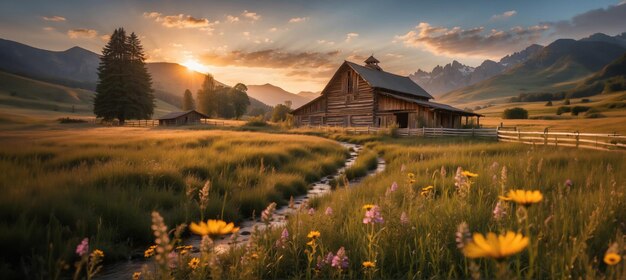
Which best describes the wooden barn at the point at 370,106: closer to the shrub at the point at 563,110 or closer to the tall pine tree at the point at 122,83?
the tall pine tree at the point at 122,83

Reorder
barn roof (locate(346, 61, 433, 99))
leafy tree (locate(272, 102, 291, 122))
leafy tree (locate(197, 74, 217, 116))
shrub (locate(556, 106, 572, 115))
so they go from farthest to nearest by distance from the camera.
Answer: leafy tree (locate(197, 74, 217, 116))
shrub (locate(556, 106, 572, 115))
leafy tree (locate(272, 102, 291, 122))
barn roof (locate(346, 61, 433, 99))

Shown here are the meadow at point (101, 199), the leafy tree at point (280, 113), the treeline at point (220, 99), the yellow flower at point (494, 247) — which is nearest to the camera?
the yellow flower at point (494, 247)

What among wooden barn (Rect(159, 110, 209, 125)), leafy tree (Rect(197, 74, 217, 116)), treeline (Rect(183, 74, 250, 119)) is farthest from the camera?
treeline (Rect(183, 74, 250, 119))

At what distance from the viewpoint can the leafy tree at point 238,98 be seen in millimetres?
95375

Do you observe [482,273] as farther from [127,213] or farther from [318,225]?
[127,213]

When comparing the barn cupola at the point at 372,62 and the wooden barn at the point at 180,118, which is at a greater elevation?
the barn cupola at the point at 372,62

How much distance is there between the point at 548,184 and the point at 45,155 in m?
13.0

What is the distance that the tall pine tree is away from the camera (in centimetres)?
4681

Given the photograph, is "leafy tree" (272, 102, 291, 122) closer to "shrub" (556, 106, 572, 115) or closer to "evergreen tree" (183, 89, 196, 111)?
"evergreen tree" (183, 89, 196, 111)

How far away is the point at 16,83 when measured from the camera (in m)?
116

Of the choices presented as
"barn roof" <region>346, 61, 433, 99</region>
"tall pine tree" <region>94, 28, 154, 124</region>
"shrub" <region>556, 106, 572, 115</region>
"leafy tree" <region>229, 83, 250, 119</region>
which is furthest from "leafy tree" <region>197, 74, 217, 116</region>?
"shrub" <region>556, 106, 572, 115</region>

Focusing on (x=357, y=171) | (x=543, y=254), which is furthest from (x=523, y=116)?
(x=543, y=254)

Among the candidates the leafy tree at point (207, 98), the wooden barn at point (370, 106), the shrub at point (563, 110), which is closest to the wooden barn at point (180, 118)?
the leafy tree at point (207, 98)

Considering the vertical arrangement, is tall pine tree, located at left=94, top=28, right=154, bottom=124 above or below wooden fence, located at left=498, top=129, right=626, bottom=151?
above
